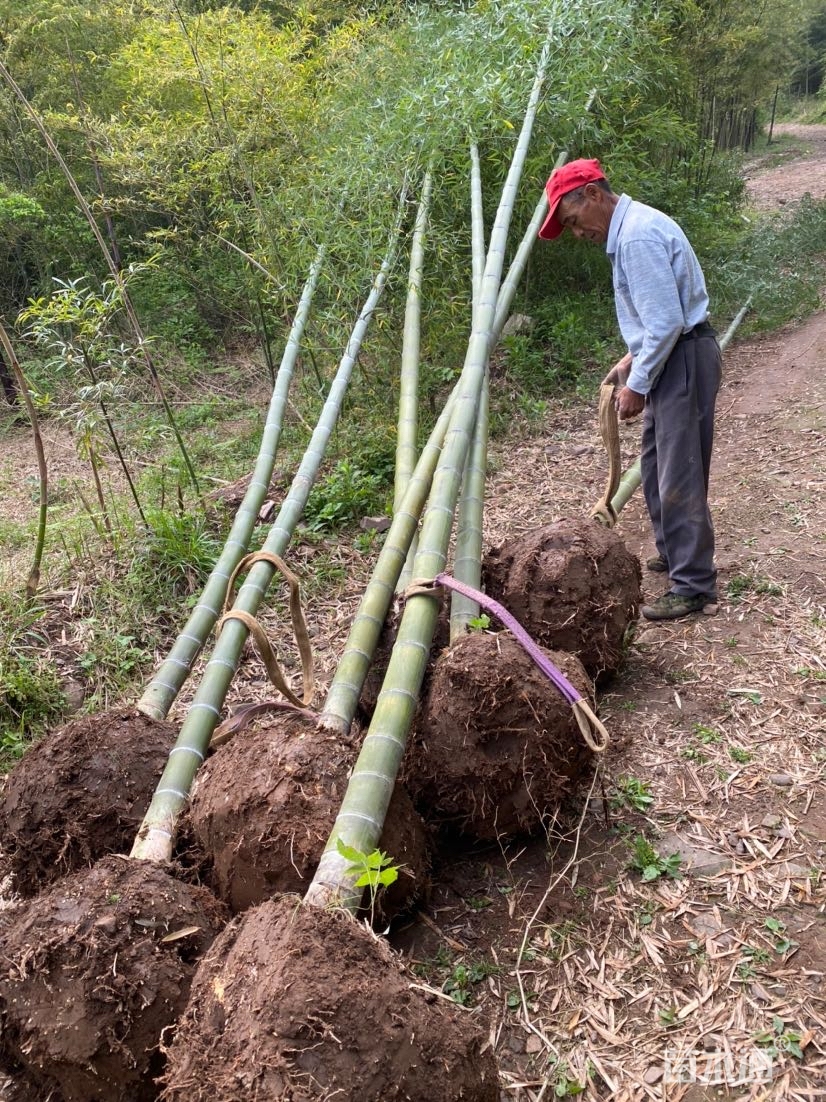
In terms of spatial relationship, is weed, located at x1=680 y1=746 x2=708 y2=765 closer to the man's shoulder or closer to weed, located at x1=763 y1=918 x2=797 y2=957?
weed, located at x1=763 y1=918 x2=797 y2=957

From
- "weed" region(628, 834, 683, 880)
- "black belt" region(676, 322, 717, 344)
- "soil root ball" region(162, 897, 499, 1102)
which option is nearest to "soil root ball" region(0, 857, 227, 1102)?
"soil root ball" region(162, 897, 499, 1102)

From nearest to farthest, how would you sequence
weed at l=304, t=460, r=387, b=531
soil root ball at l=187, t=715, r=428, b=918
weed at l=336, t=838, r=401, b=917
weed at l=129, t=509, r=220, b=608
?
weed at l=336, t=838, r=401, b=917, soil root ball at l=187, t=715, r=428, b=918, weed at l=129, t=509, r=220, b=608, weed at l=304, t=460, r=387, b=531

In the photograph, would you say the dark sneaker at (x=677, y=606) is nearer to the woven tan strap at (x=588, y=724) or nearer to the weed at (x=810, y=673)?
the weed at (x=810, y=673)

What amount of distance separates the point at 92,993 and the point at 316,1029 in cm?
47

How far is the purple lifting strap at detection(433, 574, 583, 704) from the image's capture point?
1.89 m

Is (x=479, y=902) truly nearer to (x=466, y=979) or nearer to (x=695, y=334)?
(x=466, y=979)

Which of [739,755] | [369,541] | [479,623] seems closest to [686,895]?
[739,755]

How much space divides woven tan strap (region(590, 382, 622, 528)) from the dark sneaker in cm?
37

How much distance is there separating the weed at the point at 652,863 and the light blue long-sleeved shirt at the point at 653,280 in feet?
5.24

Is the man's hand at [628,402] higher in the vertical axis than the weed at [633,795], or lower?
higher

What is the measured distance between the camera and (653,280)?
2604mm

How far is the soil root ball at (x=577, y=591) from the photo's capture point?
7.84 ft

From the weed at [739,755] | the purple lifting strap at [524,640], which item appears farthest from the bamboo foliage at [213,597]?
the weed at [739,755]

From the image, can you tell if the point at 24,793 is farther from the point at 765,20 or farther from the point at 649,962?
the point at 765,20
